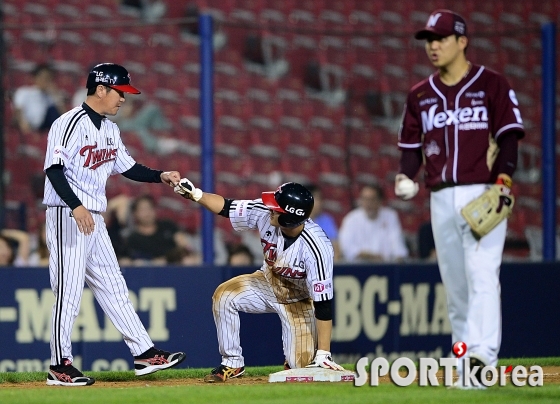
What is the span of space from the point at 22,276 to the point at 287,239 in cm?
288

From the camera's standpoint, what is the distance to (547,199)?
9539 mm

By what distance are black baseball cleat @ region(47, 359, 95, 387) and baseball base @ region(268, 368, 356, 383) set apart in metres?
1.08

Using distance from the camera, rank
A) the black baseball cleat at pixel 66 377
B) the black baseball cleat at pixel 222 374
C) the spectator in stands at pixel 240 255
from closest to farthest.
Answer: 1. the black baseball cleat at pixel 66 377
2. the black baseball cleat at pixel 222 374
3. the spectator in stands at pixel 240 255

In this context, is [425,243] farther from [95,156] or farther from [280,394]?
[280,394]

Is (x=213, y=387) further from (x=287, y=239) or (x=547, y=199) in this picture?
(x=547, y=199)

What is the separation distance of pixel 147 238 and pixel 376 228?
6.66ft

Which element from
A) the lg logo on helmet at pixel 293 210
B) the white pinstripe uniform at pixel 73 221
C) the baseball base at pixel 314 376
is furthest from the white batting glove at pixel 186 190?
the baseball base at pixel 314 376

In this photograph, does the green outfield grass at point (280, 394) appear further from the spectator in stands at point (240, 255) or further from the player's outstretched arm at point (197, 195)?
the spectator in stands at point (240, 255)

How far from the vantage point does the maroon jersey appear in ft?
17.5

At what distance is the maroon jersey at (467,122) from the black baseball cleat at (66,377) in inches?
90.3

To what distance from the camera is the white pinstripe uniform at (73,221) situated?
612 cm

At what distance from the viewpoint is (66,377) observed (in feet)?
20.1

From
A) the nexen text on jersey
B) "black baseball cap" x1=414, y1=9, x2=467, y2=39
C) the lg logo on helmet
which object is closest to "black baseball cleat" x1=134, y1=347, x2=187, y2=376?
the lg logo on helmet

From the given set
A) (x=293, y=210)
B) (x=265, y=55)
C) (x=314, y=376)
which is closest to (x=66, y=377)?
(x=314, y=376)
